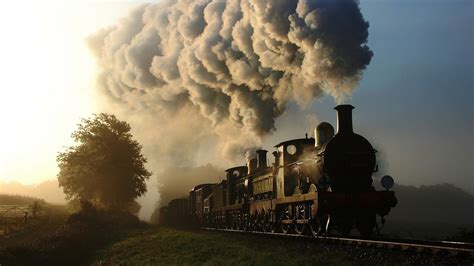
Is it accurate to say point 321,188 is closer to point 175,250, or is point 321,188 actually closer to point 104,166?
point 175,250

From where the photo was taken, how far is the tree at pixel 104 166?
40.7m

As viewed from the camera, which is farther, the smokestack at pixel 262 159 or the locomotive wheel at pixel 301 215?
the smokestack at pixel 262 159

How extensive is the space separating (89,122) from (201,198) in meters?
15.9

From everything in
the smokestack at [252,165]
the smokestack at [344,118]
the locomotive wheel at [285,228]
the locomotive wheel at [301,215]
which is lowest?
the locomotive wheel at [285,228]

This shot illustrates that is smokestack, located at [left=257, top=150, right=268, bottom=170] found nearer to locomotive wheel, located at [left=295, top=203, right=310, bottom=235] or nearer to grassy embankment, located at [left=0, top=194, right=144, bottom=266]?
locomotive wheel, located at [left=295, top=203, right=310, bottom=235]

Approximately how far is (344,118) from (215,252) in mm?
6359

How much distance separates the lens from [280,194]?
727 inches

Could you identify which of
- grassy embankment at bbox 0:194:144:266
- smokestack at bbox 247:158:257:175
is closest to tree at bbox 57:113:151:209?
grassy embankment at bbox 0:194:144:266

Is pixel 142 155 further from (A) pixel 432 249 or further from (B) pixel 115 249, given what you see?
(A) pixel 432 249

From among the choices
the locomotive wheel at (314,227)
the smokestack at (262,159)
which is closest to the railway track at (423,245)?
the locomotive wheel at (314,227)

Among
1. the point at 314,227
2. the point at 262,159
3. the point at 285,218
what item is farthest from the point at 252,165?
the point at 314,227

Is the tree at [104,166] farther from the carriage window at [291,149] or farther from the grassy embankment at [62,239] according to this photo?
the carriage window at [291,149]

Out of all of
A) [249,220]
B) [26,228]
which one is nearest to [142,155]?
[26,228]

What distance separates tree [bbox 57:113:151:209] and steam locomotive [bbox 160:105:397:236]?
860 inches
